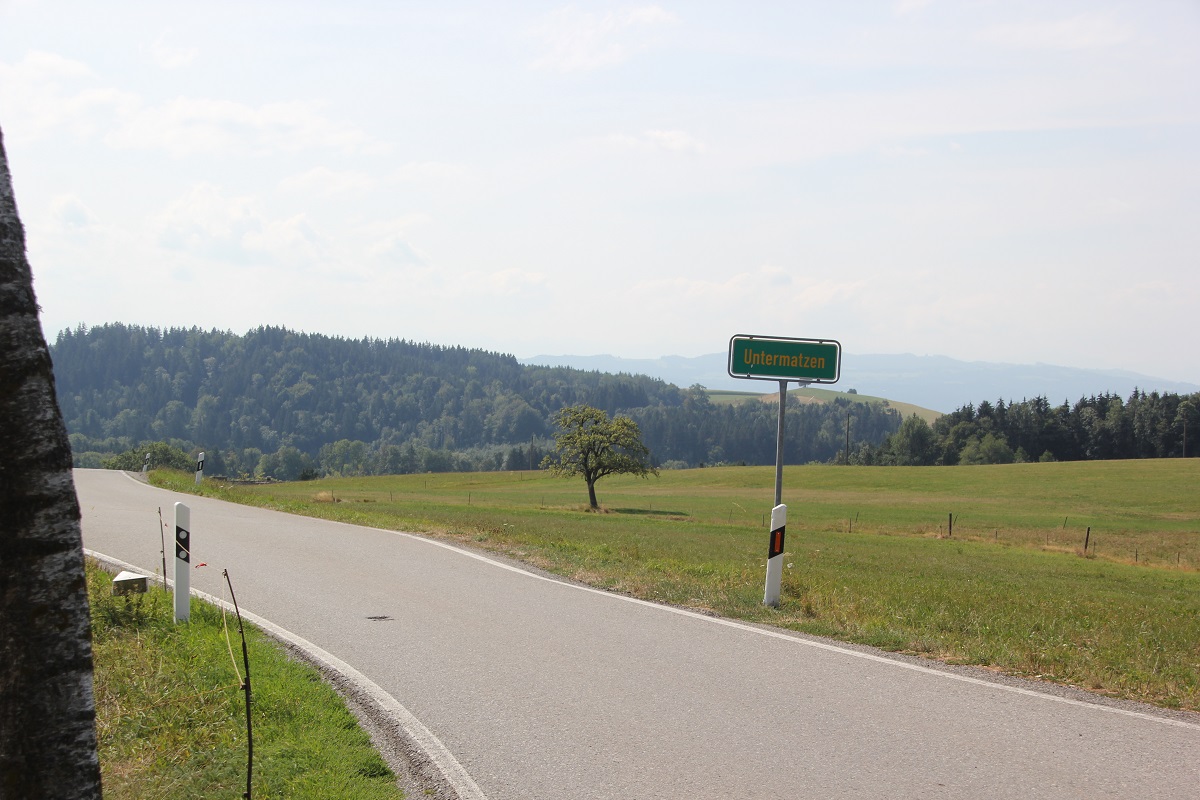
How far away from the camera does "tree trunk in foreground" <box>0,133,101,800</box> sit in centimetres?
317

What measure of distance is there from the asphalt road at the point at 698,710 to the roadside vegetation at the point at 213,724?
0.59 metres

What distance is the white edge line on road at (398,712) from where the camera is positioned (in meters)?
5.18

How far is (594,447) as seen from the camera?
2331 inches

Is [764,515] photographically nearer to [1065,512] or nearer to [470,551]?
[1065,512]

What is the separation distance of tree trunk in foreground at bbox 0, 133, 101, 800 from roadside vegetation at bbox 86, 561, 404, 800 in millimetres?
1909

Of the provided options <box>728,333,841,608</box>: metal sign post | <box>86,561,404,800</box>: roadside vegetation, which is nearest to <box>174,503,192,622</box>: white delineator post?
<box>86,561,404,800</box>: roadside vegetation

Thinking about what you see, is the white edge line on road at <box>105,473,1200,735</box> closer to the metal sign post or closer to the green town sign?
the metal sign post

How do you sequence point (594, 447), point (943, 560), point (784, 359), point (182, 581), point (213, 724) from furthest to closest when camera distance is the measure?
1. point (594, 447)
2. point (943, 560)
3. point (784, 359)
4. point (182, 581)
5. point (213, 724)

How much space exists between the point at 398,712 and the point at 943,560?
2444 centimetres

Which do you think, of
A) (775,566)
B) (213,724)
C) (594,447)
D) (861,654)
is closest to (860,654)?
(861,654)

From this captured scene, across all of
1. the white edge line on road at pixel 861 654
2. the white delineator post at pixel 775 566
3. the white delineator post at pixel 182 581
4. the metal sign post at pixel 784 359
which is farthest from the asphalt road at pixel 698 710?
Result: the metal sign post at pixel 784 359

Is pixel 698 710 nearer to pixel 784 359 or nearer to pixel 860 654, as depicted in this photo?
pixel 860 654

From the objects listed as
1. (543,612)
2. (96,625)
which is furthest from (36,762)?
(543,612)

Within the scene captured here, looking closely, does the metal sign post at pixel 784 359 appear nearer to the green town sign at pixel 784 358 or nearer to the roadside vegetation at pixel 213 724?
the green town sign at pixel 784 358
